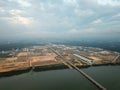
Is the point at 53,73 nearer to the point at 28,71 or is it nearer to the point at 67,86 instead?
the point at 28,71

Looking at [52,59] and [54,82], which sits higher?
[52,59]

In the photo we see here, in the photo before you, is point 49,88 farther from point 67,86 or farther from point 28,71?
point 28,71

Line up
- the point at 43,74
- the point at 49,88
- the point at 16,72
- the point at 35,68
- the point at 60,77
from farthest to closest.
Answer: the point at 35,68 < the point at 16,72 < the point at 43,74 < the point at 60,77 < the point at 49,88

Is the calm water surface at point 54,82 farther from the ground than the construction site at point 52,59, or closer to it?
closer to it

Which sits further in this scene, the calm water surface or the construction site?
the construction site

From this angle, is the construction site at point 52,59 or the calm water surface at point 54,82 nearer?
the calm water surface at point 54,82

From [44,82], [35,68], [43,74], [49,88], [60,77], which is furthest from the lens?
[35,68]

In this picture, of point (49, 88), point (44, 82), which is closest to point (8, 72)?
point (44, 82)

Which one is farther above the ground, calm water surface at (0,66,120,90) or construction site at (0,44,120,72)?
construction site at (0,44,120,72)

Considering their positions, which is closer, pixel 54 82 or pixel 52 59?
pixel 54 82

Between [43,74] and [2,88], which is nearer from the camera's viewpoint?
[2,88]
